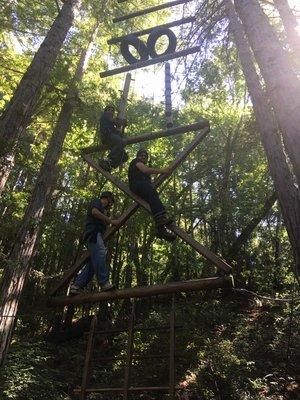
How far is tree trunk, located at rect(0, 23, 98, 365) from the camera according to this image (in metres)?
5.85

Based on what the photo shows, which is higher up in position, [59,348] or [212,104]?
[212,104]

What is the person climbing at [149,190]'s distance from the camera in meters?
5.33

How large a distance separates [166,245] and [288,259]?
4.72 metres

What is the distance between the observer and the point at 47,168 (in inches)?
338

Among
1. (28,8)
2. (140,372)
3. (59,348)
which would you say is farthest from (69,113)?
(59,348)

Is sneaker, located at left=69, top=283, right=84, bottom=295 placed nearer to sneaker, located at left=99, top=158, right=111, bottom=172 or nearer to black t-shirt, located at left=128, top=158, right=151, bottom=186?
black t-shirt, located at left=128, top=158, right=151, bottom=186

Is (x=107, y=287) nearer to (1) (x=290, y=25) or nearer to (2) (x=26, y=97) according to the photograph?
(2) (x=26, y=97)

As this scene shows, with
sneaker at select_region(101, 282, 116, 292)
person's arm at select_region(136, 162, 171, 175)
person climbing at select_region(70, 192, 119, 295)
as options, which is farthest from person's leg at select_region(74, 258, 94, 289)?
person's arm at select_region(136, 162, 171, 175)

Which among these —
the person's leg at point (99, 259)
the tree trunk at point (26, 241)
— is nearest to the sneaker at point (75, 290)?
the person's leg at point (99, 259)

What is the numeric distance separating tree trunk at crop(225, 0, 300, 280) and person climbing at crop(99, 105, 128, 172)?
2.17m

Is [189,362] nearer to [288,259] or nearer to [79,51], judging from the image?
[288,259]

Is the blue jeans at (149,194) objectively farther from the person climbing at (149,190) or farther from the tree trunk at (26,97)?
the tree trunk at (26,97)

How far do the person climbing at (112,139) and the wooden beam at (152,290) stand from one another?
2137 millimetres

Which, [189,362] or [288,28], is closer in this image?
[288,28]
